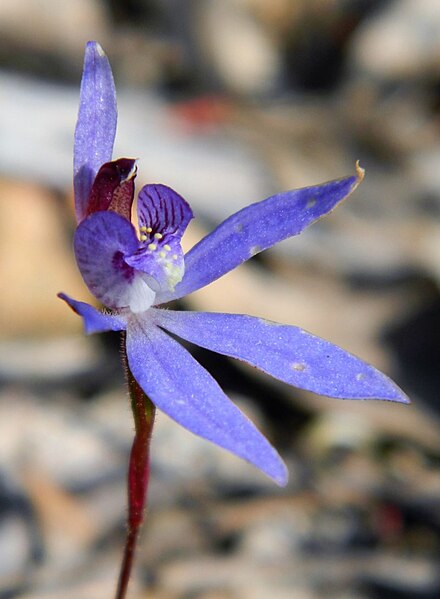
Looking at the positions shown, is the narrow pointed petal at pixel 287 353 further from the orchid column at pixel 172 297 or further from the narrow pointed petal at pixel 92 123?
the narrow pointed petal at pixel 92 123

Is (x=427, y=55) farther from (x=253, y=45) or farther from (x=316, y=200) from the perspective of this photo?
(x=316, y=200)

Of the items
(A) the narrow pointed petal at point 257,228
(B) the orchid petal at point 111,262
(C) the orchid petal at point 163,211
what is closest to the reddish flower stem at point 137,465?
(B) the orchid petal at point 111,262

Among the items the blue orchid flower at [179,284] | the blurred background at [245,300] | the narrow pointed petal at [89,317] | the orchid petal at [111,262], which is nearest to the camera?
the narrow pointed petal at [89,317]

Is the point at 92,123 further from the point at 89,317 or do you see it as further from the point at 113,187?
the point at 89,317

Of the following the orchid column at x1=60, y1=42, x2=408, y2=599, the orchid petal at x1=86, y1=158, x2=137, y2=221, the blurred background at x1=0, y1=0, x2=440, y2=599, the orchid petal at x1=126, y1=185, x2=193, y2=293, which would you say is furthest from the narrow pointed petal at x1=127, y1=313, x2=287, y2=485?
the blurred background at x1=0, y1=0, x2=440, y2=599

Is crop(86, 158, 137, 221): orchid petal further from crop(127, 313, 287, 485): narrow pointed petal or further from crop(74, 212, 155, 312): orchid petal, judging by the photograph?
crop(127, 313, 287, 485): narrow pointed petal

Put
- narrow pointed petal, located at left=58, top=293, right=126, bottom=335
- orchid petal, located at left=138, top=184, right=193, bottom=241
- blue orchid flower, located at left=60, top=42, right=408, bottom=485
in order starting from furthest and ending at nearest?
orchid petal, located at left=138, top=184, right=193, bottom=241 → blue orchid flower, located at left=60, top=42, right=408, bottom=485 → narrow pointed petal, located at left=58, top=293, right=126, bottom=335
